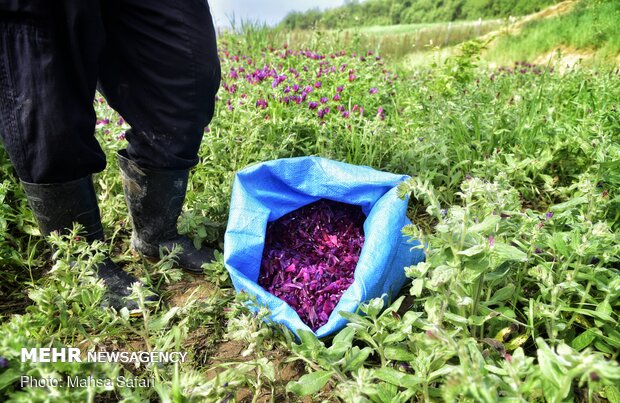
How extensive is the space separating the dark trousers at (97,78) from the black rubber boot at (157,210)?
6 centimetres

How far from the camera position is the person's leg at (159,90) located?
1476 millimetres

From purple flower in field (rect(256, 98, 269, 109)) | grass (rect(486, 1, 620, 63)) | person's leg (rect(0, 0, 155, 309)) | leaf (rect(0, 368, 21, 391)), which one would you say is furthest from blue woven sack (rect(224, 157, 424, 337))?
grass (rect(486, 1, 620, 63))

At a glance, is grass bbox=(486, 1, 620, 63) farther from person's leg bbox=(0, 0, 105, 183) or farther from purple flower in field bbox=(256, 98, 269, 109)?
person's leg bbox=(0, 0, 105, 183)

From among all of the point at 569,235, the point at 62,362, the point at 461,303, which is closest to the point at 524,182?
the point at 569,235

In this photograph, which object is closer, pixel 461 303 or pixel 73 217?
pixel 461 303

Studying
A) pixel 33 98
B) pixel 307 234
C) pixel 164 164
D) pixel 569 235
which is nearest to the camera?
pixel 33 98

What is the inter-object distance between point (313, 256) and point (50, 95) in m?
1.12

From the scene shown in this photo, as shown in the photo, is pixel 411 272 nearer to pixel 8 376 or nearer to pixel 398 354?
pixel 398 354

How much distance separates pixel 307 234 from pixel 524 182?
1.27 m

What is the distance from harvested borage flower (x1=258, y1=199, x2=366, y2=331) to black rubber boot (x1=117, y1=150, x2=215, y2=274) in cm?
32

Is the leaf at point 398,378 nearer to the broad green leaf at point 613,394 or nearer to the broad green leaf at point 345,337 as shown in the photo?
the broad green leaf at point 345,337

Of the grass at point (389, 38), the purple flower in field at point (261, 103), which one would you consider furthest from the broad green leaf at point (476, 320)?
the grass at point (389, 38)

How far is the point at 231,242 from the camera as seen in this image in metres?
1.62

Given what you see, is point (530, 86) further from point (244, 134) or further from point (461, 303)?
point (461, 303)
